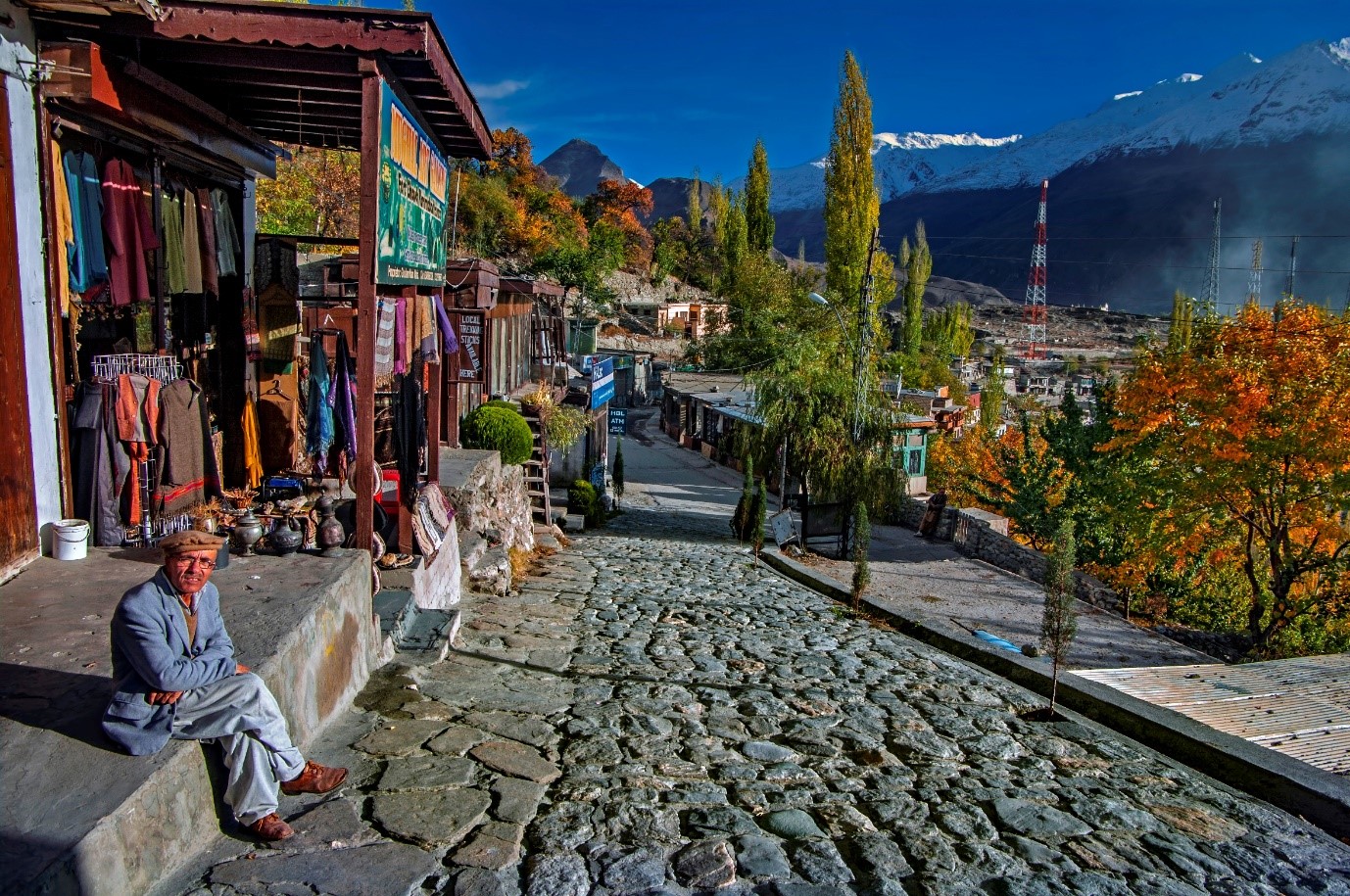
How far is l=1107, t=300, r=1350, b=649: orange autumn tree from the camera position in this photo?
1572 cm

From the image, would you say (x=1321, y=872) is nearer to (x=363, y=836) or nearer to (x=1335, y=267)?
(x=363, y=836)

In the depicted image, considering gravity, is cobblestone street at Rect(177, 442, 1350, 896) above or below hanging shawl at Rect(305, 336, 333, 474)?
below

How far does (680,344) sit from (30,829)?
5713 cm

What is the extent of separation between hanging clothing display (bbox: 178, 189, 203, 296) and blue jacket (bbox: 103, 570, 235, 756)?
5.05 m

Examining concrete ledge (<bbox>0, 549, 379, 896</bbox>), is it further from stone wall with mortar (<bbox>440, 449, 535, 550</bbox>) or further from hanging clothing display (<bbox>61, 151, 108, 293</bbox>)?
stone wall with mortar (<bbox>440, 449, 535, 550</bbox>)

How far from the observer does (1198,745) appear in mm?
6645

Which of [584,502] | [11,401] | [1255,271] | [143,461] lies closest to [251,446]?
[143,461]

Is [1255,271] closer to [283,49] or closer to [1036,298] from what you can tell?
[1036,298]

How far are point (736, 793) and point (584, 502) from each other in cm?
1586

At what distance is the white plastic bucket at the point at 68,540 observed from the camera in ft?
19.4

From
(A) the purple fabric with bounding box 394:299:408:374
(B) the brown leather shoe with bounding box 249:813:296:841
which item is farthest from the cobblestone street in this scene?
(A) the purple fabric with bounding box 394:299:408:374

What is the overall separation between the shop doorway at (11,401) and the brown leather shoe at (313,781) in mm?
2610

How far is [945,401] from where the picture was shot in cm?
4378

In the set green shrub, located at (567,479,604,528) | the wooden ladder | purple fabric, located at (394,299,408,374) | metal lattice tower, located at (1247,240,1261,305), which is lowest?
green shrub, located at (567,479,604,528)
